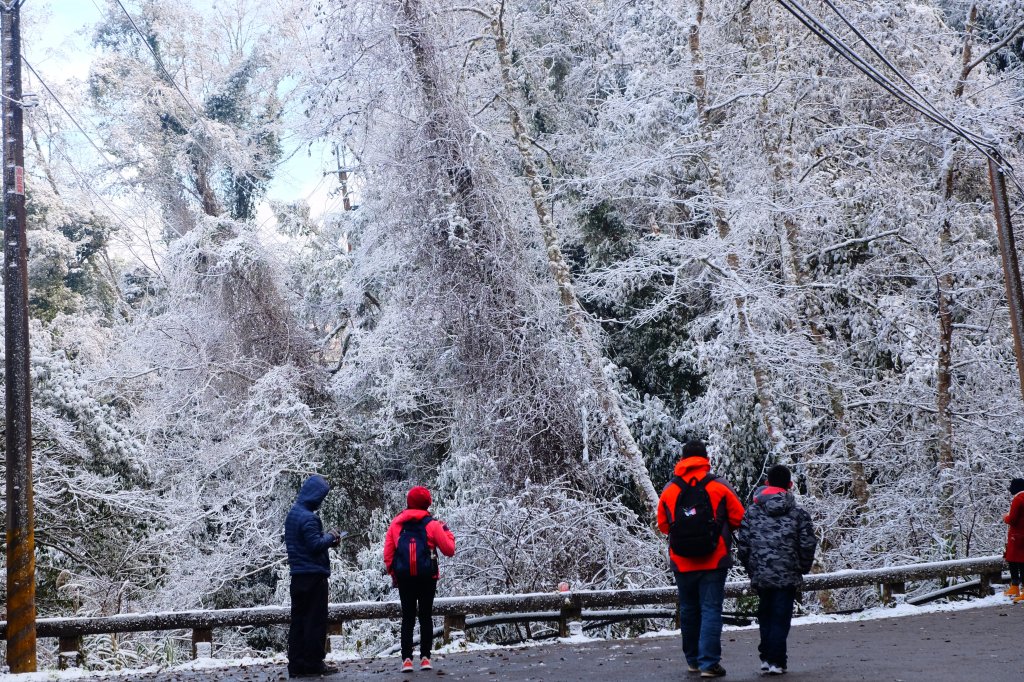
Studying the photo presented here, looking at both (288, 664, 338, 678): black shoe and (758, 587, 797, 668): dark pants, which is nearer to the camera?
(758, 587, 797, 668): dark pants

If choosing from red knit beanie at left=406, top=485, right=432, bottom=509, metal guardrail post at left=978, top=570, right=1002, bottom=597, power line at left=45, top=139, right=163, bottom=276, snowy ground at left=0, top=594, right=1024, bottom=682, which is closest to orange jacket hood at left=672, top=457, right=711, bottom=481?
red knit beanie at left=406, top=485, right=432, bottom=509

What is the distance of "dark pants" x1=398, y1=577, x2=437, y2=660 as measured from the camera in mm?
9070

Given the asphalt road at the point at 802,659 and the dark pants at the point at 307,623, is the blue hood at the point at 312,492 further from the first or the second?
the asphalt road at the point at 802,659

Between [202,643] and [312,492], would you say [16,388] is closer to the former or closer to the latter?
[202,643]

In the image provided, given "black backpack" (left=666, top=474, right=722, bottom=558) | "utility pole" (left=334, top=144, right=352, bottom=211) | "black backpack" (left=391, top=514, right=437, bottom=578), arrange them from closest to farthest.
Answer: "black backpack" (left=666, top=474, right=722, bottom=558), "black backpack" (left=391, top=514, right=437, bottom=578), "utility pole" (left=334, top=144, right=352, bottom=211)

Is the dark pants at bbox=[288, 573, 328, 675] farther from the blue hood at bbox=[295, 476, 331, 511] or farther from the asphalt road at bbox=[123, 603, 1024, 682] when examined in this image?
the blue hood at bbox=[295, 476, 331, 511]

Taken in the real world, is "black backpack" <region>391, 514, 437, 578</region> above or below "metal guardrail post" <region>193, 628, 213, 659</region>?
above

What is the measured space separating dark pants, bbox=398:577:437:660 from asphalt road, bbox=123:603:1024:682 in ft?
0.99

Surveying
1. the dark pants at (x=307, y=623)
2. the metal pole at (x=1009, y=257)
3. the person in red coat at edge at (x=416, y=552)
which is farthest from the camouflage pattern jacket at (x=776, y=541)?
the metal pole at (x=1009, y=257)

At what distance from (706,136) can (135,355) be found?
50.6ft

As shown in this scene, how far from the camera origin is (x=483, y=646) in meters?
11.6

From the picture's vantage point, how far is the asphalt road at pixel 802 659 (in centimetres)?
809

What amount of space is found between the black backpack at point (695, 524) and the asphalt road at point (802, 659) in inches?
42.7

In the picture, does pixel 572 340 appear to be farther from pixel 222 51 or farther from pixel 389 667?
pixel 222 51
